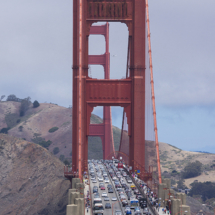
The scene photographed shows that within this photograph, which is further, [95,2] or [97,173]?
[97,173]

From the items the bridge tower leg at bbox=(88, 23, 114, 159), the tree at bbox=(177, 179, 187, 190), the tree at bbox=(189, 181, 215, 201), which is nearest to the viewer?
the bridge tower leg at bbox=(88, 23, 114, 159)

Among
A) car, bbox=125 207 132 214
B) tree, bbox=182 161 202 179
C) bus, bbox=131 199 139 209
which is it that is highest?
tree, bbox=182 161 202 179

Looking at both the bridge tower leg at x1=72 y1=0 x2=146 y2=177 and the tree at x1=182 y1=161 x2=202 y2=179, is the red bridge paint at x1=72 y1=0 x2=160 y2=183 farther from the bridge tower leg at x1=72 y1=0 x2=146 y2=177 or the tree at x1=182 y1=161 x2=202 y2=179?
the tree at x1=182 y1=161 x2=202 y2=179

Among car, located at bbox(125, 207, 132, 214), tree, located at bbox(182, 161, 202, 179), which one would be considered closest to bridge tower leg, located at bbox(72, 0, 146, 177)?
car, located at bbox(125, 207, 132, 214)

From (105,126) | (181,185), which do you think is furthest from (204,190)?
(105,126)

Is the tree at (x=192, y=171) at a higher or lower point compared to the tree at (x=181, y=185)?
higher

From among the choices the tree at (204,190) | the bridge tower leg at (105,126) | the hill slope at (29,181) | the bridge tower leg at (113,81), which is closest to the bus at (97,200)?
the bridge tower leg at (113,81)

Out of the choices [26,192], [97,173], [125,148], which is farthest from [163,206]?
[26,192]

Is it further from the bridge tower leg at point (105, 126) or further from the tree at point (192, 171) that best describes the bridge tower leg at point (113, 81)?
the tree at point (192, 171)

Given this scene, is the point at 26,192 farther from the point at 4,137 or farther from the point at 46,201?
the point at 4,137
